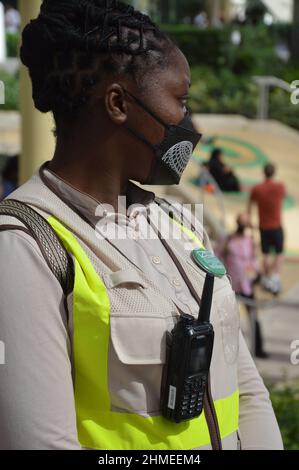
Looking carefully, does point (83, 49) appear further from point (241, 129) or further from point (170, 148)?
point (241, 129)

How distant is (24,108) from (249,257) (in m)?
4.38

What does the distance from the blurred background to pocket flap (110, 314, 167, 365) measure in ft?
5.68

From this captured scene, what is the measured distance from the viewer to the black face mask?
1.78 meters

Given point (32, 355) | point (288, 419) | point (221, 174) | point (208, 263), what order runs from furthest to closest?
point (221, 174), point (288, 419), point (208, 263), point (32, 355)

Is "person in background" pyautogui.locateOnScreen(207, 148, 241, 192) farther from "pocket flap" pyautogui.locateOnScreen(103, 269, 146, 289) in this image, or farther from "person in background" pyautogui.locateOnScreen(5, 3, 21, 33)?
"pocket flap" pyautogui.locateOnScreen(103, 269, 146, 289)

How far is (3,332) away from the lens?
1534mm

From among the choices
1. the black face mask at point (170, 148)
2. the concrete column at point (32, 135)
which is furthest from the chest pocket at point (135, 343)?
the concrete column at point (32, 135)

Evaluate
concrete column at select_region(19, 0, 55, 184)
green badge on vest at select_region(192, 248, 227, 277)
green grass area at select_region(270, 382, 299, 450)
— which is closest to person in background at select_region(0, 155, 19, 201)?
concrete column at select_region(19, 0, 55, 184)

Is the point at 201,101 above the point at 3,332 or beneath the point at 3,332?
beneath

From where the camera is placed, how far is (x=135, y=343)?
1614mm

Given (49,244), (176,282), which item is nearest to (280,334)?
(176,282)

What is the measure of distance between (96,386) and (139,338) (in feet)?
0.40

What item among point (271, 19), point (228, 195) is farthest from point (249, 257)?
point (271, 19)
